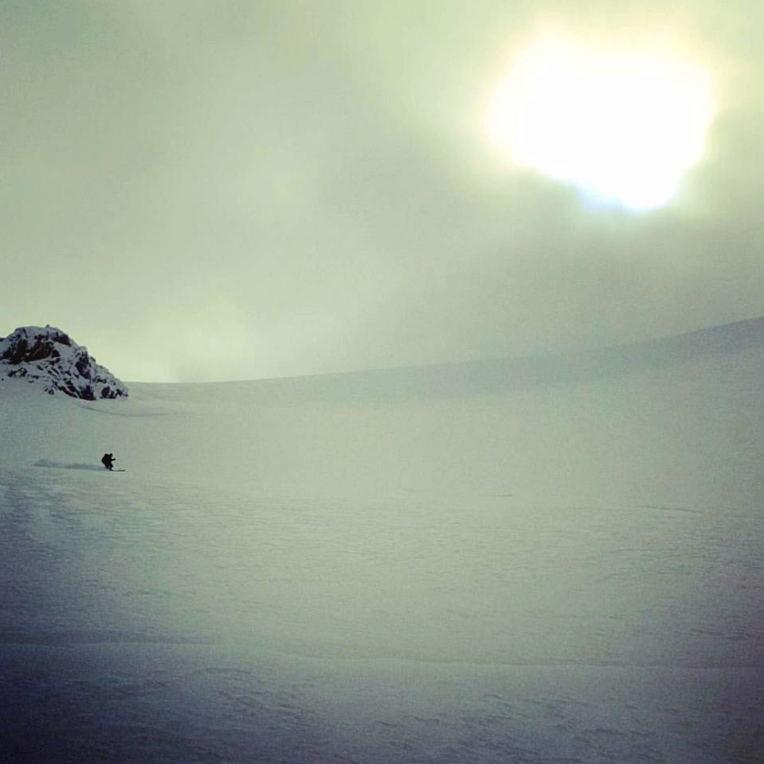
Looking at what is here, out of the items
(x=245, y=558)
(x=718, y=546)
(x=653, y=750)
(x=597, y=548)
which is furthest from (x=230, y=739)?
(x=718, y=546)

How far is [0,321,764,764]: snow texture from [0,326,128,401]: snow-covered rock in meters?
10.4

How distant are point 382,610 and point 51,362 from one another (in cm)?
2566

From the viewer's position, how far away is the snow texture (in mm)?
3916

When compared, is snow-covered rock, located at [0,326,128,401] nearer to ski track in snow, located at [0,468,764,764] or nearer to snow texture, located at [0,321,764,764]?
snow texture, located at [0,321,764,764]

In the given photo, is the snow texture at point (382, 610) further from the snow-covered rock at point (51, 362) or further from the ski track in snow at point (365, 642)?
the snow-covered rock at point (51, 362)

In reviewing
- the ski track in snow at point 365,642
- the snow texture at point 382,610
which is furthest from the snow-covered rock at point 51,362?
the ski track in snow at point 365,642

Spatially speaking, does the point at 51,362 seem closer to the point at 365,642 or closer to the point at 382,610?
the point at 382,610

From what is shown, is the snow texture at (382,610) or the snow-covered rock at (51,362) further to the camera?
the snow-covered rock at (51,362)

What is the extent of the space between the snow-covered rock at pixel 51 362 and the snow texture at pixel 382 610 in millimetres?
10404

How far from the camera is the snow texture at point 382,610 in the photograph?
3.92 metres

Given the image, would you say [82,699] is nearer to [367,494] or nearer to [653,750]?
[653,750]

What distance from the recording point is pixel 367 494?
1355 cm

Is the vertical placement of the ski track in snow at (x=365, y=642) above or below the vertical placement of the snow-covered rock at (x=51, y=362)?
below

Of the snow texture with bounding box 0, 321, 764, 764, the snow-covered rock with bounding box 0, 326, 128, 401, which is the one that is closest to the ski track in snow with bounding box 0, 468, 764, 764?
the snow texture with bounding box 0, 321, 764, 764
